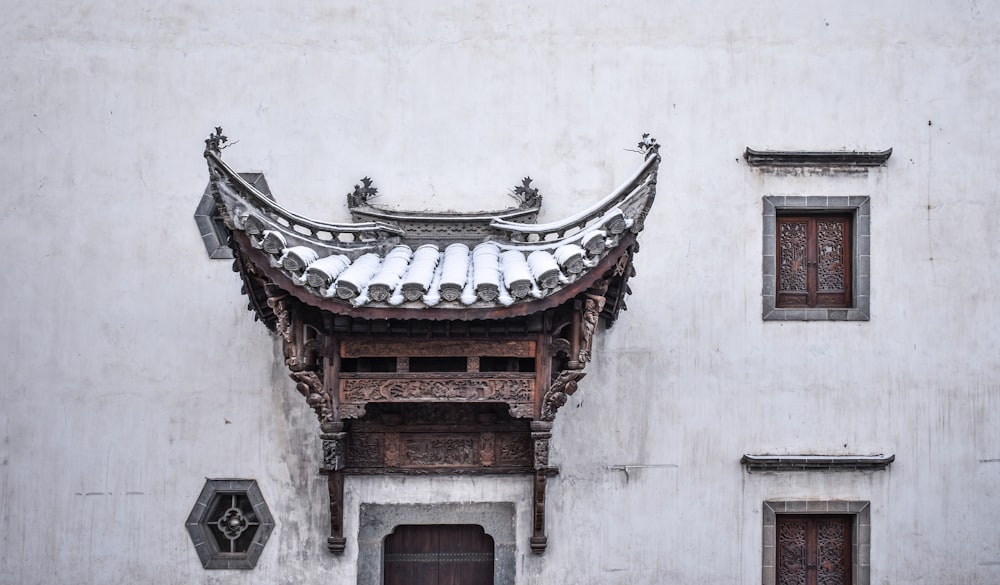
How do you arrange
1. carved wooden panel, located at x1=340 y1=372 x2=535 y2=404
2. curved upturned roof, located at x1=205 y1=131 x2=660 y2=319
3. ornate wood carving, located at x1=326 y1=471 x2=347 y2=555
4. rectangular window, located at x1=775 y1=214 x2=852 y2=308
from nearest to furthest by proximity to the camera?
curved upturned roof, located at x1=205 y1=131 x2=660 y2=319 → carved wooden panel, located at x1=340 y1=372 x2=535 y2=404 → ornate wood carving, located at x1=326 y1=471 x2=347 y2=555 → rectangular window, located at x1=775 y1=214 x2=852 y2=308

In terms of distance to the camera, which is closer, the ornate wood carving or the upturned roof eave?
the upturned roof eave

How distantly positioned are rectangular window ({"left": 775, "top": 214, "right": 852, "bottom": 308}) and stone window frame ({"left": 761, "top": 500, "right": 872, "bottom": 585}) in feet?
5.48

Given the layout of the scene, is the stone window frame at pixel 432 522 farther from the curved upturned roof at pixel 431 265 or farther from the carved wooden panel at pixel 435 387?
the curved upturned roof at pixel 431 265

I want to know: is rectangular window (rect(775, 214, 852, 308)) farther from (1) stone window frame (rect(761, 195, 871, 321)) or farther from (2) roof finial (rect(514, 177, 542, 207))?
(2) roof finial (rect(514, 177, 542, 207))

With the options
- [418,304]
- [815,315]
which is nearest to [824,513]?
[815,315]

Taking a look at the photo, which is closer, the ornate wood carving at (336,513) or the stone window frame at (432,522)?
the ornate wood carving at (336,513)

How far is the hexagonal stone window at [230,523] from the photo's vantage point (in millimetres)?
7484

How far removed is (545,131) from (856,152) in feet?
8.65

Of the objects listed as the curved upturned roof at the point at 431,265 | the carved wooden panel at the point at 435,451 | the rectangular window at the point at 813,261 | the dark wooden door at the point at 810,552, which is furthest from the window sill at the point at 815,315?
the carved wooden panel at the point at 435,451

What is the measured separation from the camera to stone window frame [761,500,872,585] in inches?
296

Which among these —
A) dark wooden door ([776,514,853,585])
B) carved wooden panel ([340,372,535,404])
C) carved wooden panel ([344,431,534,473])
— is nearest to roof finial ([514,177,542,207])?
carved wooden panel ([340,372,535,404])

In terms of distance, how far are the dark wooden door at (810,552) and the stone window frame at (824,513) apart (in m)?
0.10

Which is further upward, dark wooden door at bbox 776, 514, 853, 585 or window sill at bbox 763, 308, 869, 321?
window sill at bbox 763, 308, 869, 321

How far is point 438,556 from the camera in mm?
7555
